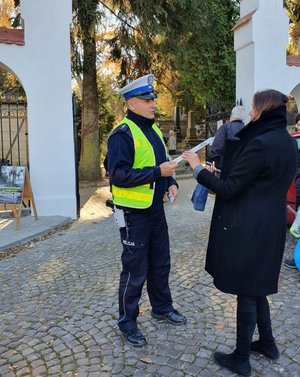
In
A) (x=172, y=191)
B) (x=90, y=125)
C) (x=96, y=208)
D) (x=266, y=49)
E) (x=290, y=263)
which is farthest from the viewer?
(x=90, y=125)

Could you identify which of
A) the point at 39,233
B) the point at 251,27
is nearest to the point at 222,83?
the point at 251,27

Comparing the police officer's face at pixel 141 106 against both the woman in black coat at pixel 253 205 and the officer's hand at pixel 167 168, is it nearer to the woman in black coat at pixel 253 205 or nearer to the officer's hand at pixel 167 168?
the officer's hand at pixel 167 168

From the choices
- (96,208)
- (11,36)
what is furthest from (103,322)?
(96,208)

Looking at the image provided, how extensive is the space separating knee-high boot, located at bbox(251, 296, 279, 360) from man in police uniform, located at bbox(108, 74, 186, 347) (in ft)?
2.84

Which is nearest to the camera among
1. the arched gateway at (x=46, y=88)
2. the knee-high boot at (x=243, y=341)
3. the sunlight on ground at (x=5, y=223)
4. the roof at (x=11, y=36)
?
the knee-high boot at (x=243, y=341)

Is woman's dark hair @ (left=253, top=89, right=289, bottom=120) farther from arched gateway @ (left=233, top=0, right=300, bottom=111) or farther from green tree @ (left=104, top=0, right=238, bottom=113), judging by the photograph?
green tree @ (left=104, top=0, right=238, bottom=113)

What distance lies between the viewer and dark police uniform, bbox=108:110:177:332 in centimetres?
309

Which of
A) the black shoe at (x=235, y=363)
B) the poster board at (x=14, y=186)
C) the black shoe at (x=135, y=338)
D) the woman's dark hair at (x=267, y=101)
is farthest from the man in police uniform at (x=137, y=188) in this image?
the poster board at (x=14, y=186)

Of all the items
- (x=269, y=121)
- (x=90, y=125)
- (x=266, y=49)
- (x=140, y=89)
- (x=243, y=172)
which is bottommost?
(x=243, y=172)

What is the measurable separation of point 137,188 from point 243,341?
1284mm

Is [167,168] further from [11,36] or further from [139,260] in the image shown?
[11,36]

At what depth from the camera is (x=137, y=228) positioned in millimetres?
3234

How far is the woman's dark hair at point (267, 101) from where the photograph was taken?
264 centimetres

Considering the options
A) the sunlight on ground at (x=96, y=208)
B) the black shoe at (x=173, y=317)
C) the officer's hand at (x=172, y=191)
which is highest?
the officer's hand at (x=172, y=191)
